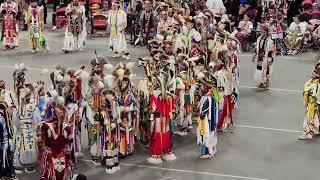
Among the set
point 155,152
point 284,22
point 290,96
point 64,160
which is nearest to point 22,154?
point 64,160

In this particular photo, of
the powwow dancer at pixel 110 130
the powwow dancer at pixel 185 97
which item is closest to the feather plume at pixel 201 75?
the powwow dancer at pixel 185 97

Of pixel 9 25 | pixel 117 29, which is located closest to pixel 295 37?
pixel 117 29

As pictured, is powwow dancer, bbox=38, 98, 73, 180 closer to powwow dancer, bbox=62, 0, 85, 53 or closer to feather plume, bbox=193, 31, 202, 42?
feather plume, bbox=193, 31, 202, 42

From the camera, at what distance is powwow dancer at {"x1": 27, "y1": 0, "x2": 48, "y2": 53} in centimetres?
1681

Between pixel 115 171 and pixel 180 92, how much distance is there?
199cm

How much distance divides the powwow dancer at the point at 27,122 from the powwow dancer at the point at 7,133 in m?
0.22

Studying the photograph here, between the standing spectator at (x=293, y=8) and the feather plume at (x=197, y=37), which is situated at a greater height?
the standing spectator at (x=293, y=8)

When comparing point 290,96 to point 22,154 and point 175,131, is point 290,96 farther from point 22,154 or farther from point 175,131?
point 22,154

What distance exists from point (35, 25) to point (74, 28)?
1028mm

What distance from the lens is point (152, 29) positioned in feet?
57.9

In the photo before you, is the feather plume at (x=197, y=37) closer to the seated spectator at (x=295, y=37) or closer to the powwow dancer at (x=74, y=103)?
the powwow dancer at (x=74, y=103)

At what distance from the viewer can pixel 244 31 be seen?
1797cm

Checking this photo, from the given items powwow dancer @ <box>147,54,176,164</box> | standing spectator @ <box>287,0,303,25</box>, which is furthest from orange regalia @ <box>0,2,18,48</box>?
standing spectator @ <box>287,0,303,25</box>

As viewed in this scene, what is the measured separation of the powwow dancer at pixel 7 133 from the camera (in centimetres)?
932
